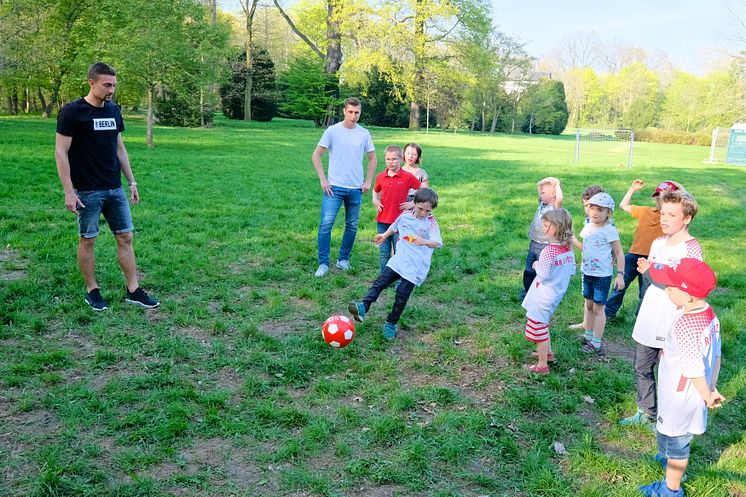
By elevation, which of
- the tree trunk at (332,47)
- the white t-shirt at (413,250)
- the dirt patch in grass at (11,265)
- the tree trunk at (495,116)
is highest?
the tree trunk at (332,47)

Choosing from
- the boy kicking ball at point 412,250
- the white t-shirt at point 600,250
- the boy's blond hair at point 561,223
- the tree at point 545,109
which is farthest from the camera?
the tree at point 545,109

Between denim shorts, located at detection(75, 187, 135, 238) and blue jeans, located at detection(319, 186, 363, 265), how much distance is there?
2.26 metres

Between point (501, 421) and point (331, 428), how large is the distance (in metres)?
1.20

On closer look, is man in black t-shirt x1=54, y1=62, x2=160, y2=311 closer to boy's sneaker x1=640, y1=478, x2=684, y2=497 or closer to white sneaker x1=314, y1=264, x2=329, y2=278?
white sneaker x1=314, y1=264, x2=329, y2=278

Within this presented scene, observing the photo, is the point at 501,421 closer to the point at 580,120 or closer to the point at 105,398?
the point at 105,398

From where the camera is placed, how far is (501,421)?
386 centimetres

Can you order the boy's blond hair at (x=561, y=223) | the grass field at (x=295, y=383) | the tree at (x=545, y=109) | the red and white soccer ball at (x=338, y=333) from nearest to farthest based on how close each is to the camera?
the grass field at (x=295, y=383) < the boy's blond hair at (x=561, y=223) < the red and white soccer ball at (x=338, y=333) < the tree at (x=545, y=109)

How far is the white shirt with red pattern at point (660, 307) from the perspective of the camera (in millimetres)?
3189

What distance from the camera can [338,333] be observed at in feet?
15.5

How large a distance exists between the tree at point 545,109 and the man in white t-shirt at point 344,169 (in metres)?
54.5

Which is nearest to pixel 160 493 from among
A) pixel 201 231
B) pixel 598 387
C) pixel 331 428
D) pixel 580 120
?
pixel 331 428

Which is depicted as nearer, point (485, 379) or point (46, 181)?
point (485, 379)

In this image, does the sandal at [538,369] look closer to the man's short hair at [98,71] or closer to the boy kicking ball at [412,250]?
the boy kicking ball at [412,250]

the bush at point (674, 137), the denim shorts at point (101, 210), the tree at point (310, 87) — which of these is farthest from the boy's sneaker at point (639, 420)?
the bush at point (674, 137)
